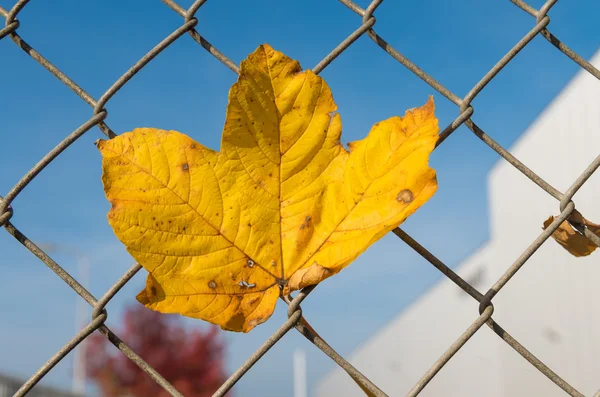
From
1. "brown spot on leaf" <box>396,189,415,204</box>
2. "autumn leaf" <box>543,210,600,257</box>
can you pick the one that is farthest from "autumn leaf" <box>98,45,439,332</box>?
"autumn leaf" <box>543,210,600,257</box>

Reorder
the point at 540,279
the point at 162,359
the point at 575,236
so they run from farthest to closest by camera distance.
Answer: the point at 162,359, the point at 540,279, the point at 575,236

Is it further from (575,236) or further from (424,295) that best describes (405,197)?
(424,295)

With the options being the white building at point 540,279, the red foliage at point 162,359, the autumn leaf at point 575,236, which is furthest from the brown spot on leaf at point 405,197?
the red foliage at point 162,359

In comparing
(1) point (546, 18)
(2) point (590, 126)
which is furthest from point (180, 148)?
(2) point (590, 126)

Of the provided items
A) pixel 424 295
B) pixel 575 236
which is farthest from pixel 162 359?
pixel 575 236

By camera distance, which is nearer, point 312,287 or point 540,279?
point 312,287

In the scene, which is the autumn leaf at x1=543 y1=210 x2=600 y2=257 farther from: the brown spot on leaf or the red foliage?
the red foliage
